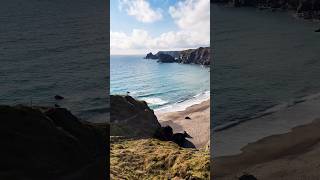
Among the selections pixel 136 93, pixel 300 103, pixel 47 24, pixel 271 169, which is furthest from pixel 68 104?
pixel 136 93

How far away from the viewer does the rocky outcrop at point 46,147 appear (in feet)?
51.0

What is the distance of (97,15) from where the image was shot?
882 inches

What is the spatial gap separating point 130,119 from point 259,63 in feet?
38.6

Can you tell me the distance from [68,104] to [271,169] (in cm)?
893

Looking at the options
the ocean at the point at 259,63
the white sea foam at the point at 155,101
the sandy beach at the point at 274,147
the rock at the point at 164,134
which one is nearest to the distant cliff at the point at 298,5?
the ocean at the point at 259,63

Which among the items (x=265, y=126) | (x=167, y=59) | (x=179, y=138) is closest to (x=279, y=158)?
(x=265, y=126)

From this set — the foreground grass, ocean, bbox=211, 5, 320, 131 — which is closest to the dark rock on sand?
the foreground grass

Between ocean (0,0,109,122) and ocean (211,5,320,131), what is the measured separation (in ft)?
17.1

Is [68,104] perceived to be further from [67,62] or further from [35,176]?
[35,176]

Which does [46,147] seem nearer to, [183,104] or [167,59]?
[183,104]

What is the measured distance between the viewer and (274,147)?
61.3ft

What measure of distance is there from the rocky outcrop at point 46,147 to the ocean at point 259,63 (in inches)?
220

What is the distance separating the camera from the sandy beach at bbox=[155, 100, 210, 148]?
32250mm

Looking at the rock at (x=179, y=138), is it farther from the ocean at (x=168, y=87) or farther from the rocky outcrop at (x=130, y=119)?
the ocean at (x=168, y=87)
